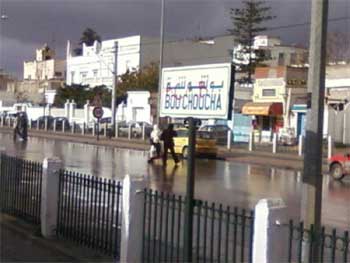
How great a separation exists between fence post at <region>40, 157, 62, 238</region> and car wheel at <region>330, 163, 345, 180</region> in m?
18.3

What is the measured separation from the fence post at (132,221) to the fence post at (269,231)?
7.01ft

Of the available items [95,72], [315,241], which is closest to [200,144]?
[315,241]

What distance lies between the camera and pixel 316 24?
733 centimetres

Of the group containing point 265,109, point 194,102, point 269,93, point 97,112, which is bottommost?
point 194,102

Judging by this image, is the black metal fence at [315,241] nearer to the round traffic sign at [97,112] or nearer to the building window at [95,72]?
the round traffic sign at [97,112]

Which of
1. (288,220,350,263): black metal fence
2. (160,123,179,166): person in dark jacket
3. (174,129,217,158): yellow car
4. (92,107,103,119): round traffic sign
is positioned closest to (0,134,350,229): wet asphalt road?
(160,123,179,166): person in dark jacket

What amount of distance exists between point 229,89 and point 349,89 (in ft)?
152

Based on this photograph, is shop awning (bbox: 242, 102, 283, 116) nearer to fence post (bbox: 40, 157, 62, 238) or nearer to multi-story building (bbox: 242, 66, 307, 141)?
multi-story building (bbox: 242, 66, 307, 141)

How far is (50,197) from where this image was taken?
10.1 meters

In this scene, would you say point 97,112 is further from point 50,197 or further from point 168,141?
point 50,197

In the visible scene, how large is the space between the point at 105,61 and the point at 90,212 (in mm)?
82930

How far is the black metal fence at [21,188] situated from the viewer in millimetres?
10898

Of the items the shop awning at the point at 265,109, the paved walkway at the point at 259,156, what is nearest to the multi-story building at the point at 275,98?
the shop awning at the point at 265,109

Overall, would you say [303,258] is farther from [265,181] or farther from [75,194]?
[265,181]
